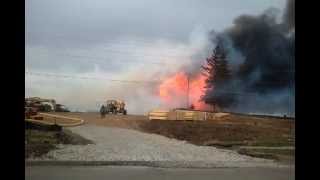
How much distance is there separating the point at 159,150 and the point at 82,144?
94cm

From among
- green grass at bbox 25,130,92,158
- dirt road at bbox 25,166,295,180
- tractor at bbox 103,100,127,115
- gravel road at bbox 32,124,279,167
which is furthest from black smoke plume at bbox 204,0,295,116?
green grass at bbox 25,130,92,158

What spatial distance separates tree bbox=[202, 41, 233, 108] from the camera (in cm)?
690

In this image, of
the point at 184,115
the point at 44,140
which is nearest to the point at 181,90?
the point at 184,115

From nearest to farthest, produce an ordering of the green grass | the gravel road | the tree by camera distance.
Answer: the green grass < the gravel road < the tree

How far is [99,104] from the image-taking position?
6797mm

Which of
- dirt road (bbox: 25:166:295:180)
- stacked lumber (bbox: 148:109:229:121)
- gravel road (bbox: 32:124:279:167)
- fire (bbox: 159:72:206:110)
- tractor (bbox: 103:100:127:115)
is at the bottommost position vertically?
dirt road (bbox: 25:166:295:180)

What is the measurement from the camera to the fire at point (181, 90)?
22.7 feet

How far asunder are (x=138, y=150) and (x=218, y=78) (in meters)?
1.33

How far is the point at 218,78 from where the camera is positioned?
22.8ft

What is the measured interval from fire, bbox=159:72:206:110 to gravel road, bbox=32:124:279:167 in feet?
1.59

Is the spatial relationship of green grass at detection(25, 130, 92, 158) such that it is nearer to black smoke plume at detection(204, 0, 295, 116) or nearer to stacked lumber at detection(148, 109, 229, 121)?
stacked lumber at detection(148, 109, 229, 121)

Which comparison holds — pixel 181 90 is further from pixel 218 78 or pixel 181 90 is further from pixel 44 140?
pixel 44 140
